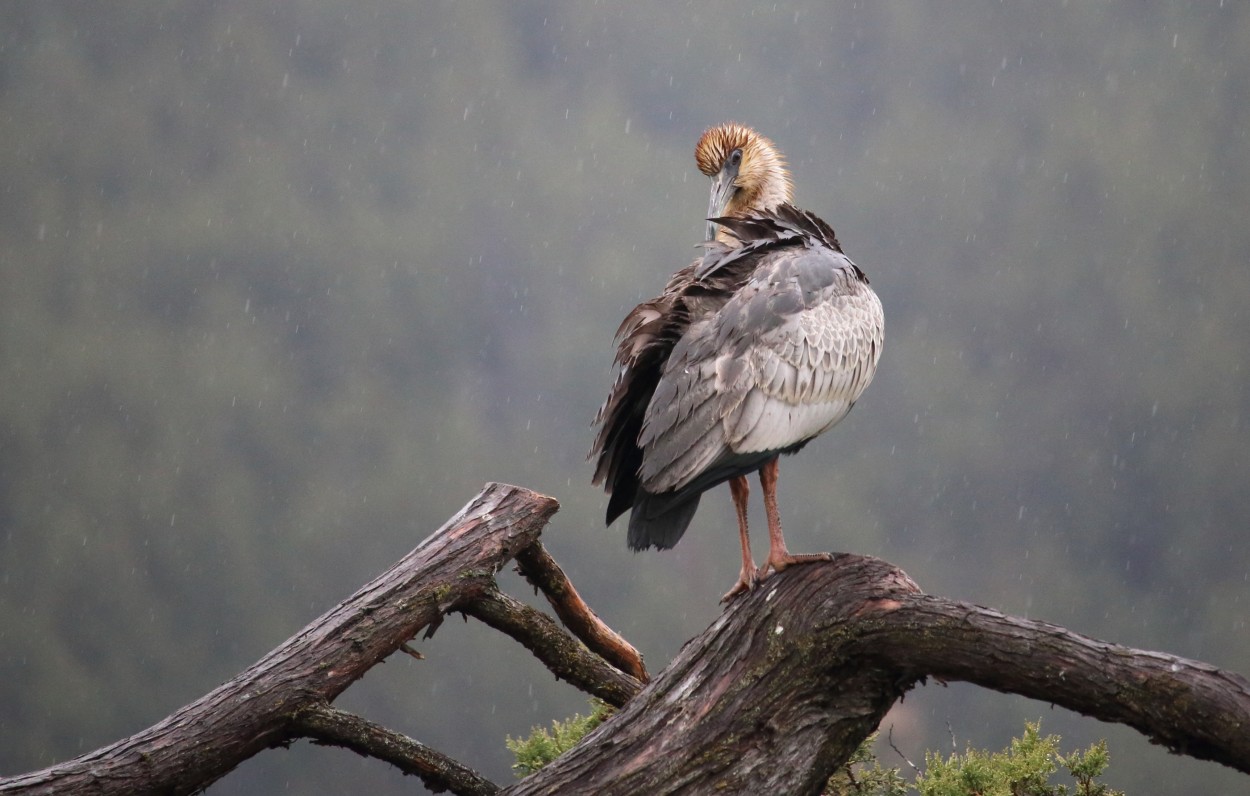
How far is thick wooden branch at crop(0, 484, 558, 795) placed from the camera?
12.8 ft

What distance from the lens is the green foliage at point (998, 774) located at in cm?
488

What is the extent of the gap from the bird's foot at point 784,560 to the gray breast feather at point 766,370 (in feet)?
1.17

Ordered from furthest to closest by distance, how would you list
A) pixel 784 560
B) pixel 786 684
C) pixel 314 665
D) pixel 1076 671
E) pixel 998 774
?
pixel 998 774 < pixel 314 665 < pixel 784 560 < pixel 786 684 < pixel 1076 671

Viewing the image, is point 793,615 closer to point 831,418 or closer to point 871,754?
point 831,418

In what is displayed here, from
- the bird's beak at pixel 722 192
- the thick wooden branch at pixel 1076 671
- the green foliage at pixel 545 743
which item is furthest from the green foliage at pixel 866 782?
the bird's beak at pixel 722 192

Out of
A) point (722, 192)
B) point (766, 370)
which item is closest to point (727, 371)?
point (766, 370)

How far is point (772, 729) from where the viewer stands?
11.2ft

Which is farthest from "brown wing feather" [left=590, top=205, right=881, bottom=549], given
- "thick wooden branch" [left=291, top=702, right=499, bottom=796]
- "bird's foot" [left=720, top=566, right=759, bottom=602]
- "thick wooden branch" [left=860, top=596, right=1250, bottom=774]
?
"thick wooden branch" [left=291, top=702, right=499, bottom=796]

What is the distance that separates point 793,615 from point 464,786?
5.36 feet

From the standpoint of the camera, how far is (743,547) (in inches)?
161

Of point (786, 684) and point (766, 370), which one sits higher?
point (766, 370)

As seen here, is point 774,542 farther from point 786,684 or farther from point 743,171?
point 743,171

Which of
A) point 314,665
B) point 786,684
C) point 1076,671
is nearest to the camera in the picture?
point 1076,671

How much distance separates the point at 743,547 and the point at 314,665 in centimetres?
161
